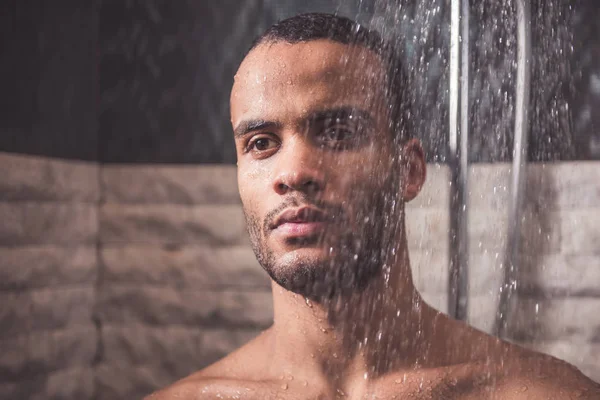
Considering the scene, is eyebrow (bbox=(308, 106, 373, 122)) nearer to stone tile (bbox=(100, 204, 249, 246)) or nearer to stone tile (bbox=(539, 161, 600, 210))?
stone tile (bbox=(539, 161, 600, 210))

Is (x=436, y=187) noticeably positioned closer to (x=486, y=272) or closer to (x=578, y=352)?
(x=486, y=272)

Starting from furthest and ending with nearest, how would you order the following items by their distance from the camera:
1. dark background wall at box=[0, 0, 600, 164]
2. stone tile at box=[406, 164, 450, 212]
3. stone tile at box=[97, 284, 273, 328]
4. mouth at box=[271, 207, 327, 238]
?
stone tile at box=[97, 284, 273, 328]
stone tile at box=[406, 164, 450, 212]
dark background wall at box=[0, 0, 600, 164]
mouth at box=[271, 207, 327, 238]

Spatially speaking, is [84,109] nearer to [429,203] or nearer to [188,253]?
[188,253]

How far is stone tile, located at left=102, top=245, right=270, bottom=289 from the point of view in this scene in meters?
1.95

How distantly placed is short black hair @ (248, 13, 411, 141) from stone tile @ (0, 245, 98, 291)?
875 mm

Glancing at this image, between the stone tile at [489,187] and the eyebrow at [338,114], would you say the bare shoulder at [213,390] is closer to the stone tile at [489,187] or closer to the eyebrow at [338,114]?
the eyebrow at [338,114]

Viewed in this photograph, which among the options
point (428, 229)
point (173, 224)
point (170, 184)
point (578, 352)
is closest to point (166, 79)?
point (170, 184)

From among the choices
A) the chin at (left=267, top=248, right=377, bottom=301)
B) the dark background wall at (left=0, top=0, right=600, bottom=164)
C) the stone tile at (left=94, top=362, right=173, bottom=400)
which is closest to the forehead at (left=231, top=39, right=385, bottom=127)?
the chin at (left=267, top=248, right=377, bottom=301)

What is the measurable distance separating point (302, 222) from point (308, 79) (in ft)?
0.74

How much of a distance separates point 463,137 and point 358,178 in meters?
0.56

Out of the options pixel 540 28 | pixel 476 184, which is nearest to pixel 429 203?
pixel 476 184

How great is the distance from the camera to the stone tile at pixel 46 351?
5.60 feet

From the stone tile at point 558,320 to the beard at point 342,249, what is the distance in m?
0.63

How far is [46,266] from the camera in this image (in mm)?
1823
